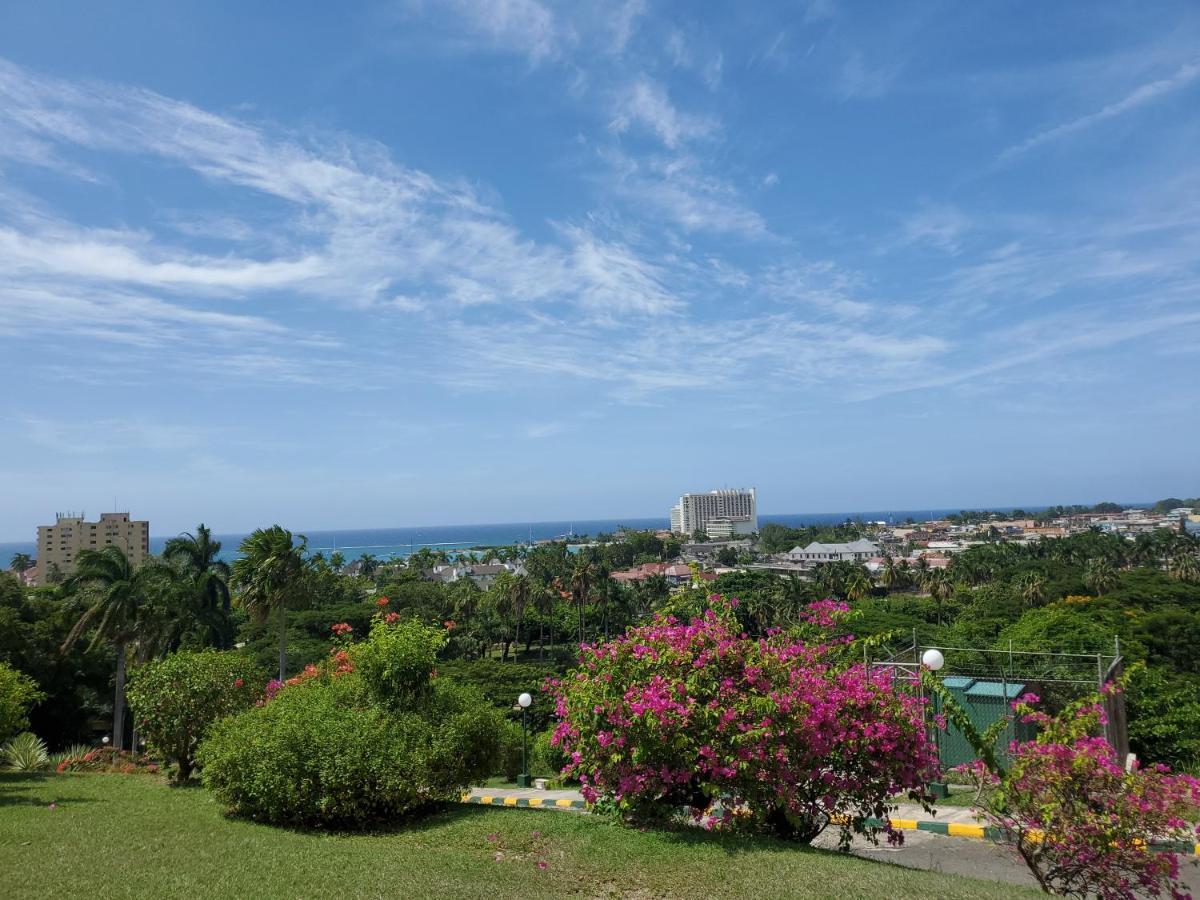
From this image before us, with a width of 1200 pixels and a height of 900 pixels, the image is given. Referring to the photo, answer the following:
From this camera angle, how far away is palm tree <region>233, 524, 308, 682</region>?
79.8 ft

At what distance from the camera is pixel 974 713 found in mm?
14461

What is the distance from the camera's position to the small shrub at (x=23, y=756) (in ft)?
53.6

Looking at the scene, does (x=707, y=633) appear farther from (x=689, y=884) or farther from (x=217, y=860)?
(x=217, y=860)

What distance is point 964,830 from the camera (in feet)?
37.1

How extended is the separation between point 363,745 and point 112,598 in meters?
17.0

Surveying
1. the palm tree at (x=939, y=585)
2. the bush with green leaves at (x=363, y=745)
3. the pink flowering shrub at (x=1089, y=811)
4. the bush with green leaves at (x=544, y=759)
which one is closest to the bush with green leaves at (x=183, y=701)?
the bush with green leaves at (x=363, y=745)

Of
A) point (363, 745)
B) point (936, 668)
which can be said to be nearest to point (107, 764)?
point (363, 745)

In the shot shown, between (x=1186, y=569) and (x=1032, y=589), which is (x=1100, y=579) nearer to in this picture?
(x=1032, y=589)

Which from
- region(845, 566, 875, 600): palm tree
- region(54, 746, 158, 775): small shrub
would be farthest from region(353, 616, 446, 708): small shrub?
region(845, 566, 875, 600): palm tree

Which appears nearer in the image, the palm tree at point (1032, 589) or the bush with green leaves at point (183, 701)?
the bush with green leaves at point (183, 701)

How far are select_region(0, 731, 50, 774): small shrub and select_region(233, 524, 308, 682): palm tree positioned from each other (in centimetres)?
782

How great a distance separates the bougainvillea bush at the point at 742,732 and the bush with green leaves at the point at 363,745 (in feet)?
8.39

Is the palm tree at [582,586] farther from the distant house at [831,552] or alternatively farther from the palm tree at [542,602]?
the distant house at [831,552]

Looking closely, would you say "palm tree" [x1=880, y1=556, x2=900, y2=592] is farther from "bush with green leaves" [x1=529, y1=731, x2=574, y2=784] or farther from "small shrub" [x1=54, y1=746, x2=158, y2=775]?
"small shrub" [x1=54, y1=746, x2=158, y2=775]
